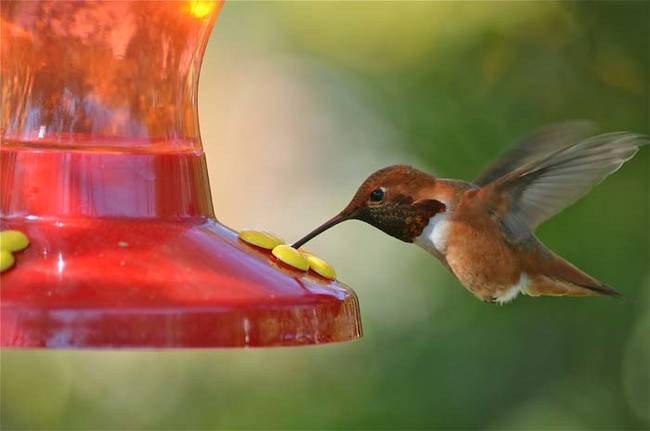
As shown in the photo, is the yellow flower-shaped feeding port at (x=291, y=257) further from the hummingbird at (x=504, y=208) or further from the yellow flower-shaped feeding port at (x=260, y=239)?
the hummingbird at (x=504, y=208)

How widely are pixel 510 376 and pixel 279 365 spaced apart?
1.14m

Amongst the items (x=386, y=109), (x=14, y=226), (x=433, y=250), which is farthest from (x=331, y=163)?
(x=14, y=226)

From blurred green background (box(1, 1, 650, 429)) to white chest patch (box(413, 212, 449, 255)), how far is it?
1.79 metres

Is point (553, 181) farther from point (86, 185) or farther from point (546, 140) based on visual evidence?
point (86, 185)

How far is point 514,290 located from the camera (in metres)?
3.90

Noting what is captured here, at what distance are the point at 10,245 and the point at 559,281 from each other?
2.21 metres

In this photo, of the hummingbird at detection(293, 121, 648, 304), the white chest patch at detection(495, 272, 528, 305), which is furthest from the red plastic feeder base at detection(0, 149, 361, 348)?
the white chest patch at detection(495, 272, 528, 305)

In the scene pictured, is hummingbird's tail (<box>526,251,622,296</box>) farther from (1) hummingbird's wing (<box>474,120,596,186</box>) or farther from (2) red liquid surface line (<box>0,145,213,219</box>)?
(2) red liquid surface line (<box>0,145,213,219</box>)

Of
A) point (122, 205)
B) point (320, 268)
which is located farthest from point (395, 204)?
point (122, 205)

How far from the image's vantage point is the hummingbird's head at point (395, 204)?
11.5 ft

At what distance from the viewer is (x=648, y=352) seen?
5652mm

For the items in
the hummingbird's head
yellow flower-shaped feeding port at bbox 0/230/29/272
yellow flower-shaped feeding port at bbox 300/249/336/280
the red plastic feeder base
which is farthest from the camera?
the hummingbird's head

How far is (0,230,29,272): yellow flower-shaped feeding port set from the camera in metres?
2.17

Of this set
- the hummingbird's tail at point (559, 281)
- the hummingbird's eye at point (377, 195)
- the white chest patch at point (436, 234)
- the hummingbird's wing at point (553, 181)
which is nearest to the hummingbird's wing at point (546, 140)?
the hummingbird's wing at point (553, 181)
